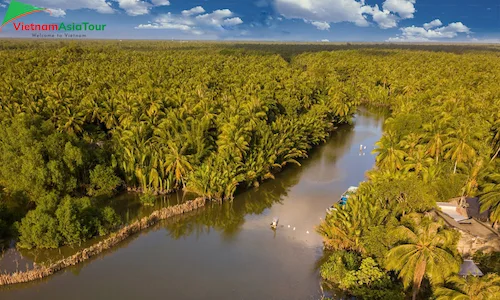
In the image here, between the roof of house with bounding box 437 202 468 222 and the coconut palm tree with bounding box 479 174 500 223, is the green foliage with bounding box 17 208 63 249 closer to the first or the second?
the roof of house with bounding box 437 202 468 222

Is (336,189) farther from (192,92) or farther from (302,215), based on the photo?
(192,92)

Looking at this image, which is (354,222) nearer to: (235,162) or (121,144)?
(235,162)

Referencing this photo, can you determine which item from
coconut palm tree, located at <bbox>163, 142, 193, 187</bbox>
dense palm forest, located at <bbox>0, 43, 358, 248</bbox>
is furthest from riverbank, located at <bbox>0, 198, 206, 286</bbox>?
coconut palm tree, located at <bbox>163, 142, 193, 187</bbox>

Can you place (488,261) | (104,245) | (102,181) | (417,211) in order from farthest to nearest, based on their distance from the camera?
(102,181), (104,245), (417,211), (488,261)

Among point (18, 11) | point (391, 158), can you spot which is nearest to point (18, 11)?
point (18, 11)

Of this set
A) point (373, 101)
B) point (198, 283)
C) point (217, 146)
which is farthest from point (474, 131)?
A: point (373, 101)

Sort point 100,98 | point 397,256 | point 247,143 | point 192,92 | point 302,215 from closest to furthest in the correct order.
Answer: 1. point 397,256
2. point 302,215
3. point 247,143
4. point 100,98
5. point 192,92
